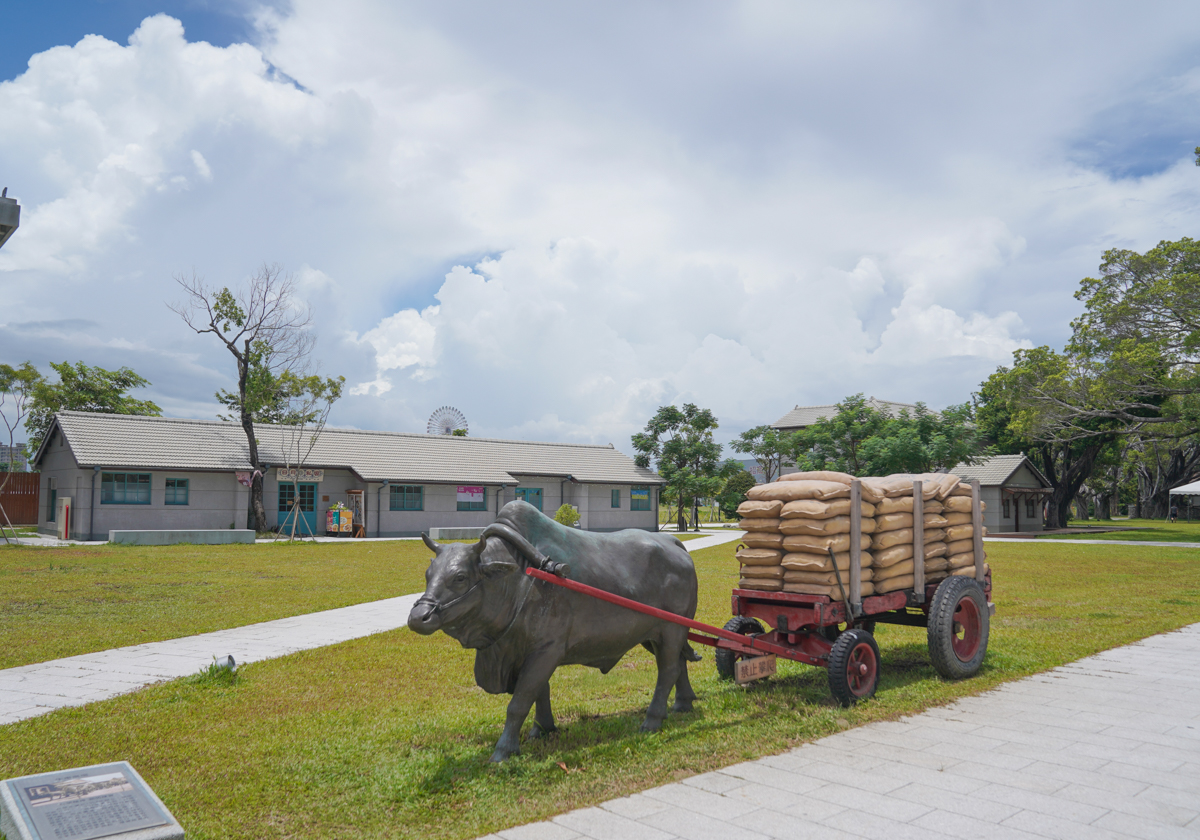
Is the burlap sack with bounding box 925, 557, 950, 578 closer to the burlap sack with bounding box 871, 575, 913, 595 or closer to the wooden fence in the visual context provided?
the burlap sack with bounding box 871, 575, 913, 595

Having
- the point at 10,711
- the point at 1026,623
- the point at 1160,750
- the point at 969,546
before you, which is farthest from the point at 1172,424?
the point at 10,711

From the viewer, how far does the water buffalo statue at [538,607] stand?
15.7 ft

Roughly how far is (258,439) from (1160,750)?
32917 millimetres

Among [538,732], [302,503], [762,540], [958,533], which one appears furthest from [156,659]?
[302,503]

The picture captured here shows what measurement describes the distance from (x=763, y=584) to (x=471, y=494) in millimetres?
29399

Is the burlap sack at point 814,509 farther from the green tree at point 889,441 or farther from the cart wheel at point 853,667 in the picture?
the green tree at point 889,441

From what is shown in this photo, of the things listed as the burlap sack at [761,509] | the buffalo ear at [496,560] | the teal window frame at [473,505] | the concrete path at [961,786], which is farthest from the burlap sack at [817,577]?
the teal window frame at [473,505]

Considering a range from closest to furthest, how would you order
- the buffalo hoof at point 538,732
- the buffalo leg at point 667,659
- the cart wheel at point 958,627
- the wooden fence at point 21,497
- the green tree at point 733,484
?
1. the buffalo hoof at point 538,732
2. the buffalo leg at point 667,659
3. the cart wheel at point 958,627
4. the wooden fence at point 21,497
5. the green tree at point 733,484

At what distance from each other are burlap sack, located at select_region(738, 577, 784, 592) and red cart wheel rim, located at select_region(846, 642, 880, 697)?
79 cm

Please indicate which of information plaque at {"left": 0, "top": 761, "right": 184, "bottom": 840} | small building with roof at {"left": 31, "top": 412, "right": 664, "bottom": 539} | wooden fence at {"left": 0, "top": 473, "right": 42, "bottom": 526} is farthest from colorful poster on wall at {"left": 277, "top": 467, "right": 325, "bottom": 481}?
information plaque at {"left": 0, "top": 761, "right": 184, "bottom": 840}

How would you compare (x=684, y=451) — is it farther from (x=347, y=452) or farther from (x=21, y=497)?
(x=21, y=497)

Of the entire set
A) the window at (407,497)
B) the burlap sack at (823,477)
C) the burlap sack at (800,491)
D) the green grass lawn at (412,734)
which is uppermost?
the burlap sack at (823,477)

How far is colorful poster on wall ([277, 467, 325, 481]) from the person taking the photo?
3078 cm

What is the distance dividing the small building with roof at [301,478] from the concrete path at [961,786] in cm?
1935
